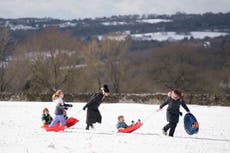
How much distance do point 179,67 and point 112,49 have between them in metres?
11.8

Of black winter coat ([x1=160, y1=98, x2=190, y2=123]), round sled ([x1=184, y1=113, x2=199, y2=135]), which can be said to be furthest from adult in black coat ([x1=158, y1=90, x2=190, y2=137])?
round sled ([x1=184, y1=113, x2=199, y2=135])

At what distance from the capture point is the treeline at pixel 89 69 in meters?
73.6

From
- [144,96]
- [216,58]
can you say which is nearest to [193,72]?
[216,58]

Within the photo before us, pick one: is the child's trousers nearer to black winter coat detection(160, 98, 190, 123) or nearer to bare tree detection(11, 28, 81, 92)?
black winter coat detection(160, 98, 190, 123)

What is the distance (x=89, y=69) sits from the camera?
79.6m

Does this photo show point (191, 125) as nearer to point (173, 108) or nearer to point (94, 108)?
point (173, 108)

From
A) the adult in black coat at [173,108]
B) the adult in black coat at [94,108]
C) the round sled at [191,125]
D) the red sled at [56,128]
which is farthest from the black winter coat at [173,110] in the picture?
the red sled at [56,128]

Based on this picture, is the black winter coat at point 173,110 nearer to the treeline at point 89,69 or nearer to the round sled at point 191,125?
the round sled at point 191,125

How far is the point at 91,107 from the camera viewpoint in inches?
736

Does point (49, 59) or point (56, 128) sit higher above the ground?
point (56, 128)

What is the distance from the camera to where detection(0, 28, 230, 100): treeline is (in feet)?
241

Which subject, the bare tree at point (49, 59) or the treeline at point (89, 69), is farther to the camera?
the treeline at point (89, 69)

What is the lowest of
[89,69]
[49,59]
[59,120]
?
[89,69]

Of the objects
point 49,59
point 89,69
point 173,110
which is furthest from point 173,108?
point 89,69
